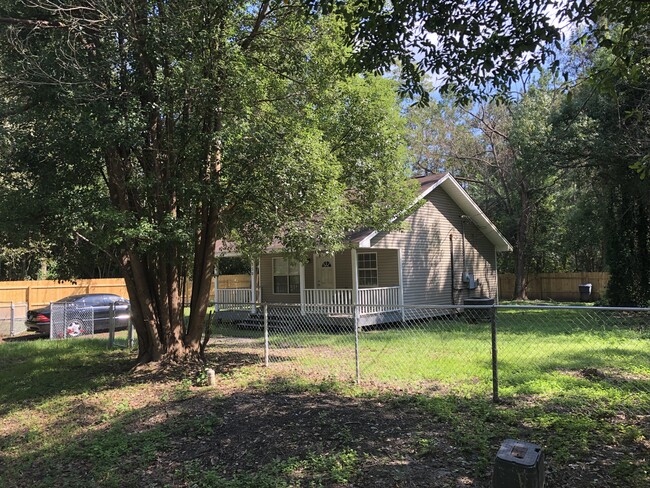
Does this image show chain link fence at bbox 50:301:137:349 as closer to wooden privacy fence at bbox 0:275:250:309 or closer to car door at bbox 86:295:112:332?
car door at bbox 86:295:112:332

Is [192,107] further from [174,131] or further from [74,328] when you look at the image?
[74,328]

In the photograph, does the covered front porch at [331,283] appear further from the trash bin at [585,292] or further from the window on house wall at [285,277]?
the trash bin at [585,292]

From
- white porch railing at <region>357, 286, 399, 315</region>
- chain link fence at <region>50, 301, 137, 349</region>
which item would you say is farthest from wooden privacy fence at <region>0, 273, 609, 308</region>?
white porch railing at <region>357, 286, 399, 315</region>

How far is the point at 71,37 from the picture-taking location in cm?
691

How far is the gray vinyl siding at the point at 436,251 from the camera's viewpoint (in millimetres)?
16703

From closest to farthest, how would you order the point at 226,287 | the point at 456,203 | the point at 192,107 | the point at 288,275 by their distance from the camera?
the point at 192,107, the point at 288,275, the point at 456,203, the point at 226,287

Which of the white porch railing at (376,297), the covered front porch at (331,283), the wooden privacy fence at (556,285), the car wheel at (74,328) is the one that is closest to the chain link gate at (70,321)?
the car wheel at (74,328)

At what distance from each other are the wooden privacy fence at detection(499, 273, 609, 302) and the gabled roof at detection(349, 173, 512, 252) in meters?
Result: 10.4

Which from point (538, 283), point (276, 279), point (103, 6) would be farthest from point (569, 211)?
point (103, 6)

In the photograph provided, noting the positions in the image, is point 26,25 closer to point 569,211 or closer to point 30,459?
point 30,459

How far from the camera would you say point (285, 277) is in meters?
18.2

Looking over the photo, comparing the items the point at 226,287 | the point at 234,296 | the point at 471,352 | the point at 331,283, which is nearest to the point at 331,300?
the point at 331,283

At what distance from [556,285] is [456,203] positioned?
1572cm

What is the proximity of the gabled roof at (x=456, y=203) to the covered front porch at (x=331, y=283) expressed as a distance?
863 mm
